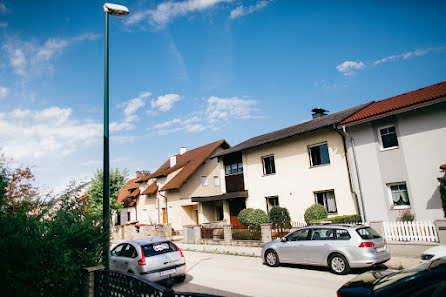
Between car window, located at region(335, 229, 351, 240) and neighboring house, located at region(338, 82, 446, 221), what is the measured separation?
695 centimetres

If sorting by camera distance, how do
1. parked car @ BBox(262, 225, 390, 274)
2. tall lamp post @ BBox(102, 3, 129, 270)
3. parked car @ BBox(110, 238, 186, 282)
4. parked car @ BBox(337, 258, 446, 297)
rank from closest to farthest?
parked car @ BBox(337, 258, 446, 297) < tall lamp post @ BBox(102, 3, 129, 270) < parked car @ BBox(110, 238, 186, 282) < parked car @ BBox(262, 225, 390, 274)

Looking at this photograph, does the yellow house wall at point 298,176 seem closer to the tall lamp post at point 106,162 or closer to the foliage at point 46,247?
the tall lamp post at point 106,162

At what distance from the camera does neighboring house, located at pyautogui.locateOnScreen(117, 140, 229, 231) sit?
28.2 metres

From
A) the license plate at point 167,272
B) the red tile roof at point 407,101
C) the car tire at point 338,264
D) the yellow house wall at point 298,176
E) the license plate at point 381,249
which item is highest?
the red tile roof at point 407,101

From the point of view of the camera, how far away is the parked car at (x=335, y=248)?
877cm

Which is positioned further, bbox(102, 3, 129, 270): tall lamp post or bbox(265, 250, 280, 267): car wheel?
bbox(265, 250, 280, 267): car wheel

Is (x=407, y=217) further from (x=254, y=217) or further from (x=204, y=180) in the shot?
(x=204, y=180)

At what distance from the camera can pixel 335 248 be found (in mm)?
9180

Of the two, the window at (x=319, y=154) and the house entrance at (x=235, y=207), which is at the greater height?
the window at (x=319, y=154)

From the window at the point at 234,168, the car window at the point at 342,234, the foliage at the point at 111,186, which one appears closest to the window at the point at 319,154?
the window at the point at 234,168

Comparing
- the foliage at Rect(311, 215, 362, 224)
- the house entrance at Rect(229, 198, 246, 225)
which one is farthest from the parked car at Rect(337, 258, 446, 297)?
the house entrance at Rect(229, 198, 246, 225)

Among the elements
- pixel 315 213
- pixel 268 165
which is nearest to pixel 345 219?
pixel 315 213

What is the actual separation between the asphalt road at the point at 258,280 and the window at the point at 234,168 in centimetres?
1174

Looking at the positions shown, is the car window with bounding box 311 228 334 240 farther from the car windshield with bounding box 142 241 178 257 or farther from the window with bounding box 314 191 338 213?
the window with bounding box 314 191 338 213
